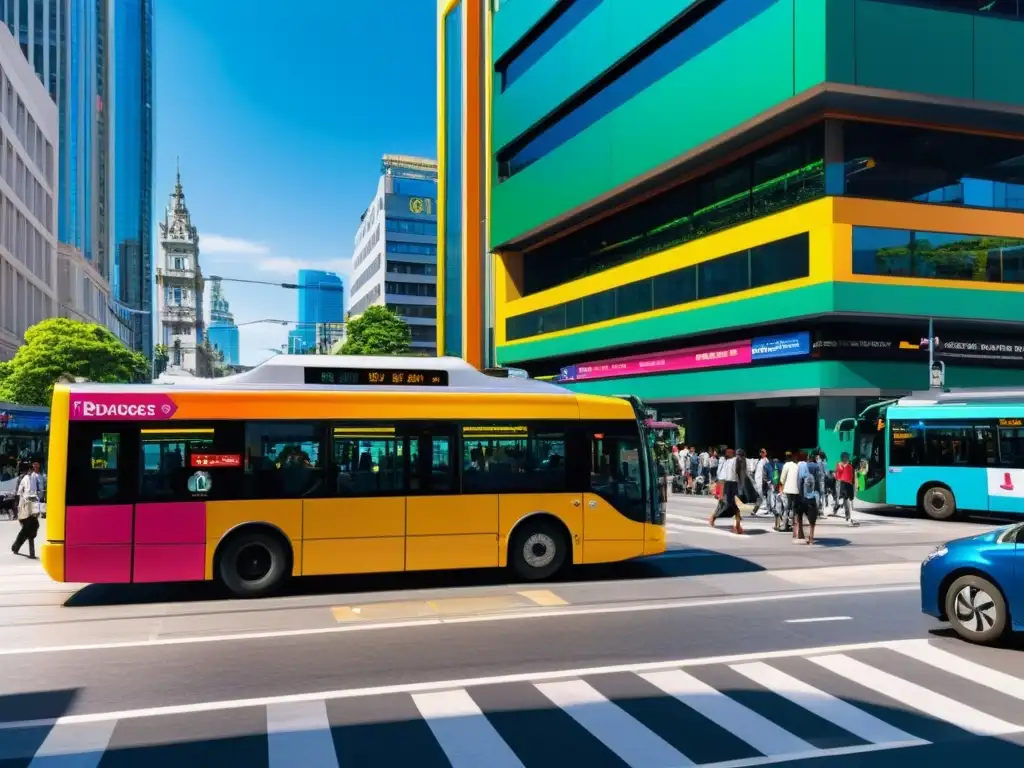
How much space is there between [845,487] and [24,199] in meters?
70.6

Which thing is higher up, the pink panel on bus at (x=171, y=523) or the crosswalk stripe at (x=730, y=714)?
the pink panel on bus at (x=171, y=523)

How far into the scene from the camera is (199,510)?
37.3 ft

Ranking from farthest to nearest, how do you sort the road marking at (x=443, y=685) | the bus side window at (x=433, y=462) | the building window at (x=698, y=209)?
1. the building window at (x=698, y=209)
2. the bus side window at (x=433, y=462)
3. the road marking at (x=443, y=685)

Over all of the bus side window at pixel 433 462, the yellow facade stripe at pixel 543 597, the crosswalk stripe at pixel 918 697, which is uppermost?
the bus side window at pixel 433 462

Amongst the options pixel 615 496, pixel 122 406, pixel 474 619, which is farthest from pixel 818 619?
pixel 122 406

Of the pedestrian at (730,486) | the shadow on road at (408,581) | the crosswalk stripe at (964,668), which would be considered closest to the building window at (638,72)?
the pedestrian at (730,486)

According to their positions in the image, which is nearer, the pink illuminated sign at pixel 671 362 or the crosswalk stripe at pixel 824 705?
the crosswalk stripe at pixel 824 705

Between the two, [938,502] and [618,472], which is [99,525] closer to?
[618,472]

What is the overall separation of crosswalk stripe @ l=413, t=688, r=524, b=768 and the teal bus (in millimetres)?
17824

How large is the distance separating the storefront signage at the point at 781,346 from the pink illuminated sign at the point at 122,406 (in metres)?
26.7

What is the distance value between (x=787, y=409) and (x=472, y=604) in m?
30.6

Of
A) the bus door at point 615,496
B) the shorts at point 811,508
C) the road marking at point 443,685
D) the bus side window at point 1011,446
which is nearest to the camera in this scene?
the road marking at point 443,685

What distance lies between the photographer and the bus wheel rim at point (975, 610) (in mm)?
8438

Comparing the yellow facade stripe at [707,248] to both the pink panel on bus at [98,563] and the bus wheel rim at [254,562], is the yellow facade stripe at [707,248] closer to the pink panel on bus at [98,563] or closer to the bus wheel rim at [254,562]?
the bus wheel rim at [254,562]
